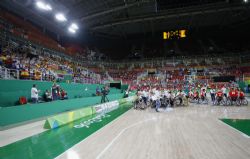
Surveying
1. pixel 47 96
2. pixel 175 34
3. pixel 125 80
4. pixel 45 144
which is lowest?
pixel 45 144

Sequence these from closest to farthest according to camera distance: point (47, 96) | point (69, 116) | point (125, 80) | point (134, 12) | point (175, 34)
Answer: point (69, 116), point (47, 96), point (134, 12), point (125, 80), point (175, 34)

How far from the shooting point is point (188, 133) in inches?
295

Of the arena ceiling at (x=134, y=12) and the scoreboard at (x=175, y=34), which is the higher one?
the arena ceiling at (x=134, y=12)

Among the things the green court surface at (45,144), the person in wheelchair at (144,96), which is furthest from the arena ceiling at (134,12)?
the green court surface at (45,144)

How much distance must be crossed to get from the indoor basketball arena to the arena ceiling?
0.48 ft

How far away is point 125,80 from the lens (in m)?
33.6

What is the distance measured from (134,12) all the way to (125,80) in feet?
36.0

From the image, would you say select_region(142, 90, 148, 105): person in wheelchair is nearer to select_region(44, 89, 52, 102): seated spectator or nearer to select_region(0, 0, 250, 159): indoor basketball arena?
select_region(0, 0, 250, 159): indoor basketball arena

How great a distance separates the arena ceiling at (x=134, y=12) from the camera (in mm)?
25425

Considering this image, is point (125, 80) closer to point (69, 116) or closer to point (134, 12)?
point (134, 12)

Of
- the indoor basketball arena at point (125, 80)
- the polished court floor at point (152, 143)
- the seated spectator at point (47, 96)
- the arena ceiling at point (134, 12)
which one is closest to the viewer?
the polished court floor at point (152, 143)

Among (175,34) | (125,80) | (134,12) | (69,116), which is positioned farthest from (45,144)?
(175,34)

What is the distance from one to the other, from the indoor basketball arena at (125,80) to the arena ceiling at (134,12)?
15 centimetres

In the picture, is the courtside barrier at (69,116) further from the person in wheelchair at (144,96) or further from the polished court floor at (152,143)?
the person in wheelchair at (144,96)
